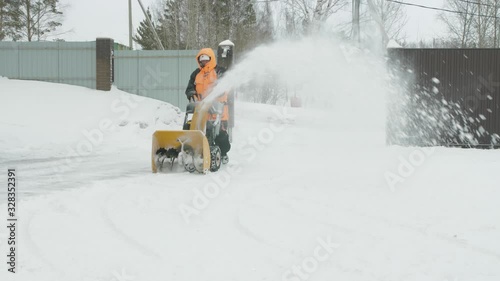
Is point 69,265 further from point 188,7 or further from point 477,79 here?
point 188,7

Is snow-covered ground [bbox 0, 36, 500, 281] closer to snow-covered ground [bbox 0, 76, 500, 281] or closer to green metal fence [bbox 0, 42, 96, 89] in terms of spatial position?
snow-covered ground [bbox 0, 76, 500, 281]

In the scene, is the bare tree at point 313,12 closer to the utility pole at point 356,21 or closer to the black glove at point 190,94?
the utility pole at point 356,21

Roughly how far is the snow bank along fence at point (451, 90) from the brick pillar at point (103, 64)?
993cm

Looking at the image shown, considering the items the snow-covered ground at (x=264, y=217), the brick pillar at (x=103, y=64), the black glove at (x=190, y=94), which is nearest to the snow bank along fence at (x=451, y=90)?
the snow-covered ground at (x=264, y=217)

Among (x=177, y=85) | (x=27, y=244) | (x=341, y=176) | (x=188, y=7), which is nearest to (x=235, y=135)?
(x=177, y=85)

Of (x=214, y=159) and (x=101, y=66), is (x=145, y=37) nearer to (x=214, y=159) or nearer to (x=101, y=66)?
(x=101, y=66)

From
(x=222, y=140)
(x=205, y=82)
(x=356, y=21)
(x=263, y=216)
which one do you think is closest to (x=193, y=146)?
(x=222, y=140)

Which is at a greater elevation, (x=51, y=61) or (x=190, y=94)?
(x=51, y=61)

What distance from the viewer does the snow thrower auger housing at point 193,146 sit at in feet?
27.3

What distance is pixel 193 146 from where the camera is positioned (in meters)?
8.42

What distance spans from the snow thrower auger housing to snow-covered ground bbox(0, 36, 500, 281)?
242 mm

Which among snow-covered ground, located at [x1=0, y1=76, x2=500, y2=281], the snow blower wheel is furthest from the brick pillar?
the snow blower wheel

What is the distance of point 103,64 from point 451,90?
1137cm

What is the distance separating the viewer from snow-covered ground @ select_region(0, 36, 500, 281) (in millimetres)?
3998
